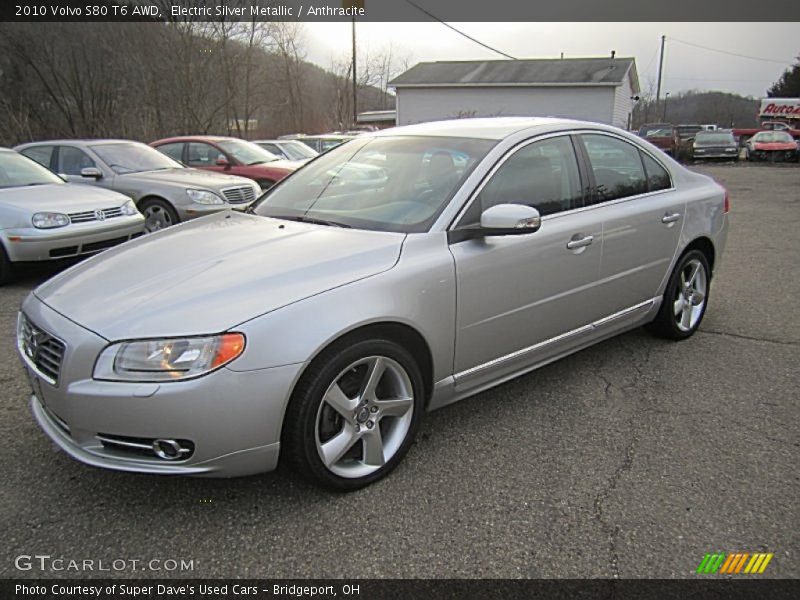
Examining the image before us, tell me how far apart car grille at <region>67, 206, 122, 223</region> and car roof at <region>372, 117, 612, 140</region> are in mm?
3921

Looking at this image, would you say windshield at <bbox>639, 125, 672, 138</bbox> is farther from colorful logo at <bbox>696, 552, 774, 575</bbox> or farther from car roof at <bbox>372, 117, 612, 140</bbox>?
colorful logo at <bbox>696, 552, 774, 575</bbox>

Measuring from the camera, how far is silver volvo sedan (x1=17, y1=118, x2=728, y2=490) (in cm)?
222

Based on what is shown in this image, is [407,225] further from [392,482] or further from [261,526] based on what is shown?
[261,526]

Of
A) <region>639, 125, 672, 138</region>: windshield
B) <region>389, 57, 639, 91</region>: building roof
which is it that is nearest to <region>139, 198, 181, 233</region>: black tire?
<region>639, 125, 672, 138</region>: windshield

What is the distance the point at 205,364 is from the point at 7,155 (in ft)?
21.3

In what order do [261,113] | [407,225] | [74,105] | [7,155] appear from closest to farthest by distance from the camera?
[407,225], [7,155], [74,105], [261,113]

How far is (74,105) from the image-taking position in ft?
66.7

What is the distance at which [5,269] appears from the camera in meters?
5.95

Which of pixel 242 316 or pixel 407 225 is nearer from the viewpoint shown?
pixel 242 316

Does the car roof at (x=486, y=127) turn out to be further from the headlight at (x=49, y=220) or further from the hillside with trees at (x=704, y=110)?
the hillside with trees at (x=704, y=110)

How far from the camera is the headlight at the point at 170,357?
219 centimetres

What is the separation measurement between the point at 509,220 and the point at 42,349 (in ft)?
6.92

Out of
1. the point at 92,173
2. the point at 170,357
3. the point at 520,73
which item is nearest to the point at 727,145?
the point at 520,73

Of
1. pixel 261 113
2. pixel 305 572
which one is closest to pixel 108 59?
pixel 261 113
